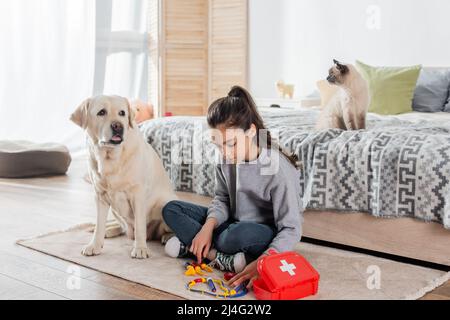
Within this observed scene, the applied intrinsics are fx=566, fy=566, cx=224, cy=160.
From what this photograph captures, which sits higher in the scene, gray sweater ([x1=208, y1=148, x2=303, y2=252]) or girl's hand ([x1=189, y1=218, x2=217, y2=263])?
gray sweater ([x1=208, y1=148, x2=303, y2=252])

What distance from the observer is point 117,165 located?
215 cm

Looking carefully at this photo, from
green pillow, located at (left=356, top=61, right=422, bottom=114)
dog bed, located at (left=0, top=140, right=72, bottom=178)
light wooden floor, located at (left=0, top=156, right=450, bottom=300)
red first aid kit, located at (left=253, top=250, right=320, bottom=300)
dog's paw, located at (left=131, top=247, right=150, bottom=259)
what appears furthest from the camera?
dog bed, located at (left=0, top=140, right=72, bottom=178)

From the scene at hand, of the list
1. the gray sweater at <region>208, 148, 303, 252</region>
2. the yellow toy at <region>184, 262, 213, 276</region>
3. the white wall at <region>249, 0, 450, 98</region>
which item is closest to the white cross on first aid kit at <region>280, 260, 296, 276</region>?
the gray sweater at <region>208, 148, 303, 252</region>

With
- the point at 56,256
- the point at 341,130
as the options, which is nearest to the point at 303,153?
the point at 341,130

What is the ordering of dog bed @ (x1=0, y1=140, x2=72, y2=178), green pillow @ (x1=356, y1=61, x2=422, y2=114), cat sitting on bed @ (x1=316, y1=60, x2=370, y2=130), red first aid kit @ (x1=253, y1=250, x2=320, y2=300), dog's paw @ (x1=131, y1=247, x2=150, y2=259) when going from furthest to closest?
dog bed @ (x1=0, y1=140, x2=72, y2=178) < green pillow @ (x1=356, y1=61, x2=422, y2=114) < cat sitting on bed @ (x1=316, y1=60, x2=370, y2=130) < dog's paw @ (x1=131, y1=247, x2=150, y2=259) < red first aid kit @ (x1=253, y1=250, x2=320, y2=300)

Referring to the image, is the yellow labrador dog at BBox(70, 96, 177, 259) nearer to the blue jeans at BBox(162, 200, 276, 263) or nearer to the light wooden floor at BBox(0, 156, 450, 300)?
the blue jeans at BBox(162, 200, 276, 263)

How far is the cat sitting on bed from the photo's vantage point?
2.48m

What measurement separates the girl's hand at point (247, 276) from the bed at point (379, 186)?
1.75 feet

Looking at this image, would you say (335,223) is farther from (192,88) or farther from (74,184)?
(192,88)

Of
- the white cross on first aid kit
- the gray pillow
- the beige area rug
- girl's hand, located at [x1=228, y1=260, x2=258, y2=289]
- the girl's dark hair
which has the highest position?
the gray pillow

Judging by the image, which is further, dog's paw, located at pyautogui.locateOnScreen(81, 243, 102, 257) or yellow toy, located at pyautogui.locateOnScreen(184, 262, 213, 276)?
dog's paw, located at pyautogui.locateOnScreen(81, 243, 102, 257)

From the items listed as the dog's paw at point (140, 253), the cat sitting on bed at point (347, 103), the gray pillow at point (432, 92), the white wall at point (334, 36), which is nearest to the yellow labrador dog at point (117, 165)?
the dog's paw at point (140, 253)

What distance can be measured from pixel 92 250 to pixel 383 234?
1126 millimetres

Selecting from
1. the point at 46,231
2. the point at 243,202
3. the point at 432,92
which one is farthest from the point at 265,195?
the point at 432,92
